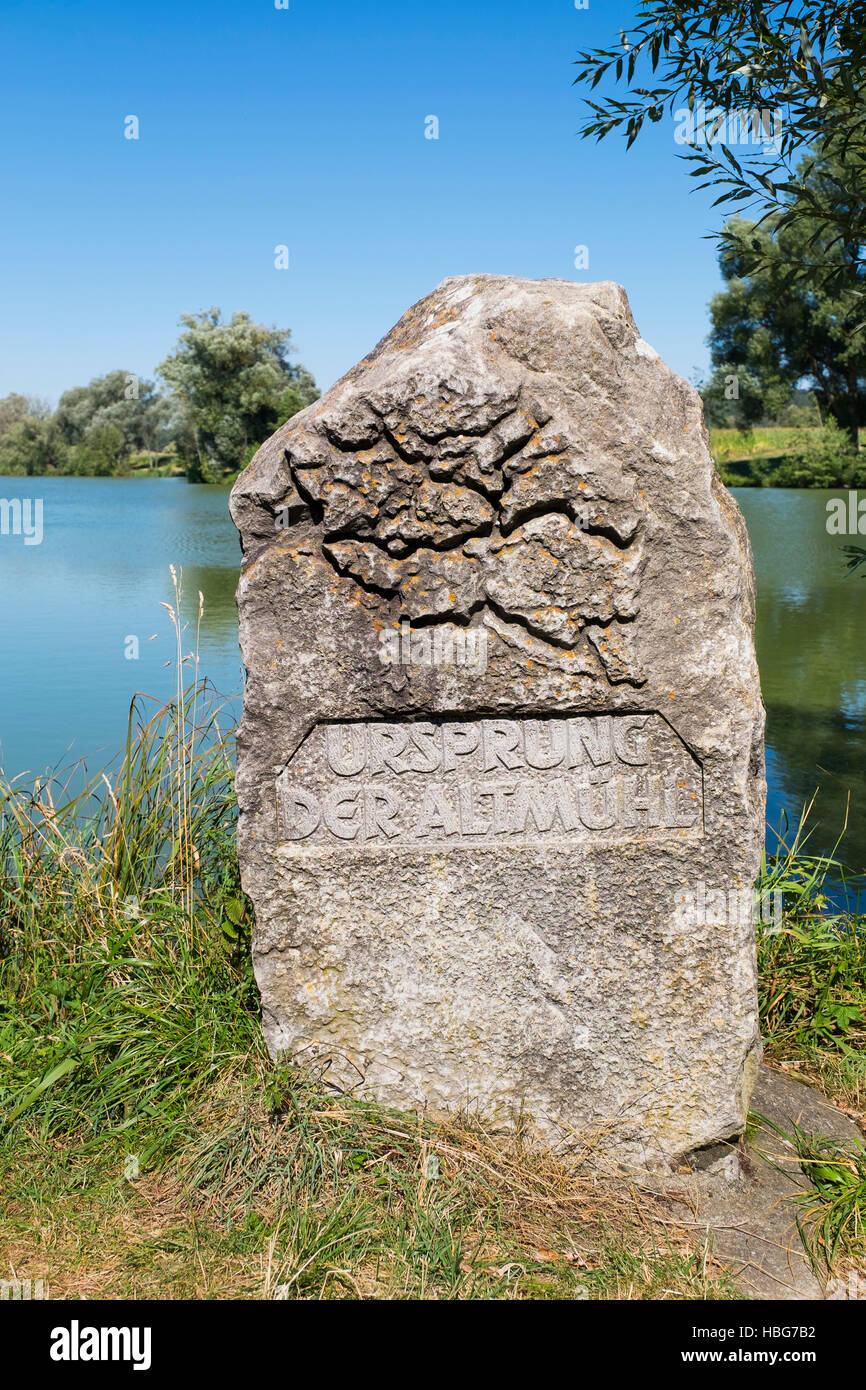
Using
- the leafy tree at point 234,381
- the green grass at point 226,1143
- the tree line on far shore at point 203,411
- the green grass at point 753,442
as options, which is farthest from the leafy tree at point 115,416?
the green grass at point 226,1143

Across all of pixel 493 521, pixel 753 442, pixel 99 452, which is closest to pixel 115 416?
pixel 99 452

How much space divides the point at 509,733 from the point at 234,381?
Answer: 29740 mm

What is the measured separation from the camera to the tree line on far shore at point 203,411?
2994 centimetres

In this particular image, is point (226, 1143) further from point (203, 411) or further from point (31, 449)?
point (31, 449)

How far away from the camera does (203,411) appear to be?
3058 cm

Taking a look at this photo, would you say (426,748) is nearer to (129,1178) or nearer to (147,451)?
(129,1178)

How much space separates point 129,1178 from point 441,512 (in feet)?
6.02

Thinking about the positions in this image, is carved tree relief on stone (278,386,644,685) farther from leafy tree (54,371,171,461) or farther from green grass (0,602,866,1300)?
Result: leafy tree (54,371,171,461)

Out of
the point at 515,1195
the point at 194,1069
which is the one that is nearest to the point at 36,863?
the point at 194,1069

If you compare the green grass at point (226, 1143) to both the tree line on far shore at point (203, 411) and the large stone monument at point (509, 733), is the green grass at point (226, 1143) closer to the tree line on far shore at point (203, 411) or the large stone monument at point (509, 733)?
the large stone monument at point (509, 733)

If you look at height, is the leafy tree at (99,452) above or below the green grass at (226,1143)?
above

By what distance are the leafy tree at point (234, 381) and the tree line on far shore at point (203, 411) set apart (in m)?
0.03

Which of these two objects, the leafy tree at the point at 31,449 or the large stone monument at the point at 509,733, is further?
the leafy tree at the point at 31,449

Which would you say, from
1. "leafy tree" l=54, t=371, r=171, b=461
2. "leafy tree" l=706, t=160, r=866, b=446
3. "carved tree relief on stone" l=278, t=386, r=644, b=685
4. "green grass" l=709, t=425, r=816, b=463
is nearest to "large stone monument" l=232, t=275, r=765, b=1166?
"carved tree relief on stone" l=278, t=386, r=644, b=685
